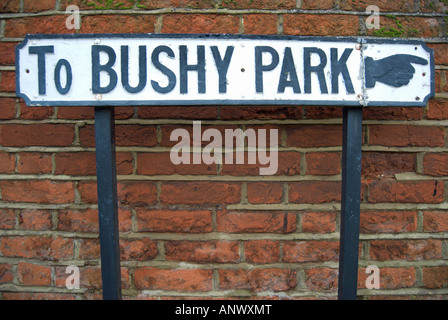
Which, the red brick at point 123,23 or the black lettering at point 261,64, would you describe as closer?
the black lettering at point 261,64

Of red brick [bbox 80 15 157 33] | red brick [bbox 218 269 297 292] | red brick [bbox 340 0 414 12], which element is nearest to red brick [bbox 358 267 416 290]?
red brick [bbox 218 269 297 292]

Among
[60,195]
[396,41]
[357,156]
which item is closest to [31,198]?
[60,195]

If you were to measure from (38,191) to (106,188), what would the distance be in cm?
43

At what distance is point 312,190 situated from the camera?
102 centimetres

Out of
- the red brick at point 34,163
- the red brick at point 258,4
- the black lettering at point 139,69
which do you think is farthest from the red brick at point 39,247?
the red brick at point 258,4

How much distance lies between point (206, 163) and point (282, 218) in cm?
31

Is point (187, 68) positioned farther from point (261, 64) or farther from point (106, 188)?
point (106, 188)

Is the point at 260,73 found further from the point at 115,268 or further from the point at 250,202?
the point at 115,268

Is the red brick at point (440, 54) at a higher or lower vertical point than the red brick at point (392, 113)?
higher

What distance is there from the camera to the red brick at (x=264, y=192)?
3.34ft

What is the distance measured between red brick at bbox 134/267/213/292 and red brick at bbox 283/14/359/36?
840mm

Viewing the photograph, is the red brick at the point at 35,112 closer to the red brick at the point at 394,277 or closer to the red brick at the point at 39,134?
the red brick at the point at 39,134

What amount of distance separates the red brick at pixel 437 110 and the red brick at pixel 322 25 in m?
0.35

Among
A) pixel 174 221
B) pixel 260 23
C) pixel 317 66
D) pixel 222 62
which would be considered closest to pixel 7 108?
pixel 174 221
